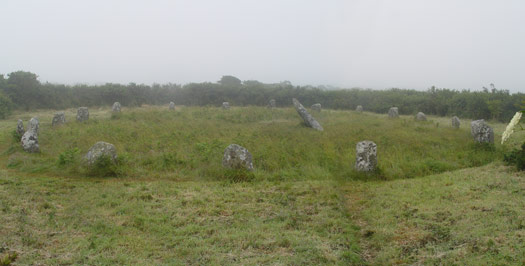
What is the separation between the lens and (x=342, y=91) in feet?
108

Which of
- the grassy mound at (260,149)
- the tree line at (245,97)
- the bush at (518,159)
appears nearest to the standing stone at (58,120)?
the grassy mound at (260,149)

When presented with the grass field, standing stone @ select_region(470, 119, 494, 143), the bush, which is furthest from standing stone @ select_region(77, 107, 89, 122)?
the bush

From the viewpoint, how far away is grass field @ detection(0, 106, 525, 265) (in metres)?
5.00

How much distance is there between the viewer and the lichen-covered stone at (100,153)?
9914 millimetres

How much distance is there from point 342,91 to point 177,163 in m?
24.8

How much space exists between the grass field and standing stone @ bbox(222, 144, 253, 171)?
0.28 meters

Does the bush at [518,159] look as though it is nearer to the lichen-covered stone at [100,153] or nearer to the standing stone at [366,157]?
the standing stone at [366,157]

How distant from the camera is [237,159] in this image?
9.84 m

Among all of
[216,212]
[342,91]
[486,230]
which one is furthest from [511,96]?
[216,212]

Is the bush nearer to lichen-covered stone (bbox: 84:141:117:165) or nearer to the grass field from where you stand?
the grass field

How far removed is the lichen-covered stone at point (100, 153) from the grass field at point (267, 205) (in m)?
0.30

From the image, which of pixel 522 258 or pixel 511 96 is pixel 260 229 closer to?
pixel 522 258

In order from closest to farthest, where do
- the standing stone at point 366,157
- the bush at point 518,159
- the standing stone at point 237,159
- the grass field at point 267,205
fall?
1. the grass field at point 267,205
2. the bush at point 518,159
3. the standing stone at point 366,157
4. the standing stone at point 237,159

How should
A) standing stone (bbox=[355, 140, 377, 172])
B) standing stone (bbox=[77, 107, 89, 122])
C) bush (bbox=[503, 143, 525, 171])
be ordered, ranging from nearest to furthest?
1. bush (bbox=[503, 143, 525, 171])
2. standing stone (bbox=[355, 140, 377, 172])
3. standing stone (bbox=[77, 107, 89, 122])
